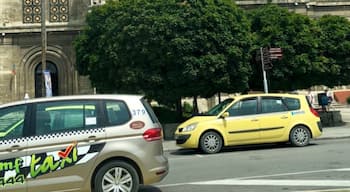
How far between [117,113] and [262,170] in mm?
4056

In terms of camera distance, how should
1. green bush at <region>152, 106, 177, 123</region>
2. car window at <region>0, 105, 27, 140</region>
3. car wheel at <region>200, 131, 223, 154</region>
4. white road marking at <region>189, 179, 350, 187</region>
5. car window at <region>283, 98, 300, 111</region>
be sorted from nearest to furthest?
car window at <region>0, 105, 27, 140</region>, white road marking at <region>189, 179, 350, 187</region>, car wheel at <region>200, 131, 223, 154</region>, car window at <region>283, 98, 300, 111</region>, green bush at <region>152, 106, 177, 123</region>

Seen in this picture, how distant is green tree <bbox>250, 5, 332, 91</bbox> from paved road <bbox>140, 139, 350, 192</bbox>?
27.6 ft

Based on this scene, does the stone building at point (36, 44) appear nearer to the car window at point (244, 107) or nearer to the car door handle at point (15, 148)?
the car window at point (244, 107)

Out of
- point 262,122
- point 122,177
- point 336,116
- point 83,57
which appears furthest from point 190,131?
point 83,57

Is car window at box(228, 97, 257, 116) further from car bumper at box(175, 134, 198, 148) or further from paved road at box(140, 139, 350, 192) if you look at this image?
car bumper at box(175, 134, 198, 148)

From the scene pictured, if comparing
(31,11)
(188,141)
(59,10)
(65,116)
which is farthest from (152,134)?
(31,11)

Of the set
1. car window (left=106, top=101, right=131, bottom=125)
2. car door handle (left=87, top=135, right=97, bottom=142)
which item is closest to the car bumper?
car window (left=106, top=101, right=131, bottom=125)

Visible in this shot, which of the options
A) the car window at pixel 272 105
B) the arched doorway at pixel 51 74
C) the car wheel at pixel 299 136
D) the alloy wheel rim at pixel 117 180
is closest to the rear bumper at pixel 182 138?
the car window at pixel 272 105

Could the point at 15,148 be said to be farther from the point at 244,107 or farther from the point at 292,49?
the point at 292,49

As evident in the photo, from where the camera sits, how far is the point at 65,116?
7.25 meters

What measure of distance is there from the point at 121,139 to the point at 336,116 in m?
17.6

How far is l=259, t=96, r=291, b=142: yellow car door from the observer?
14.0 metres

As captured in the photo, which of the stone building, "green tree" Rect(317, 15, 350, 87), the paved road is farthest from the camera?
the stone building

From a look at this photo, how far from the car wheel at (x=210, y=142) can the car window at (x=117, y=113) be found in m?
6.51
